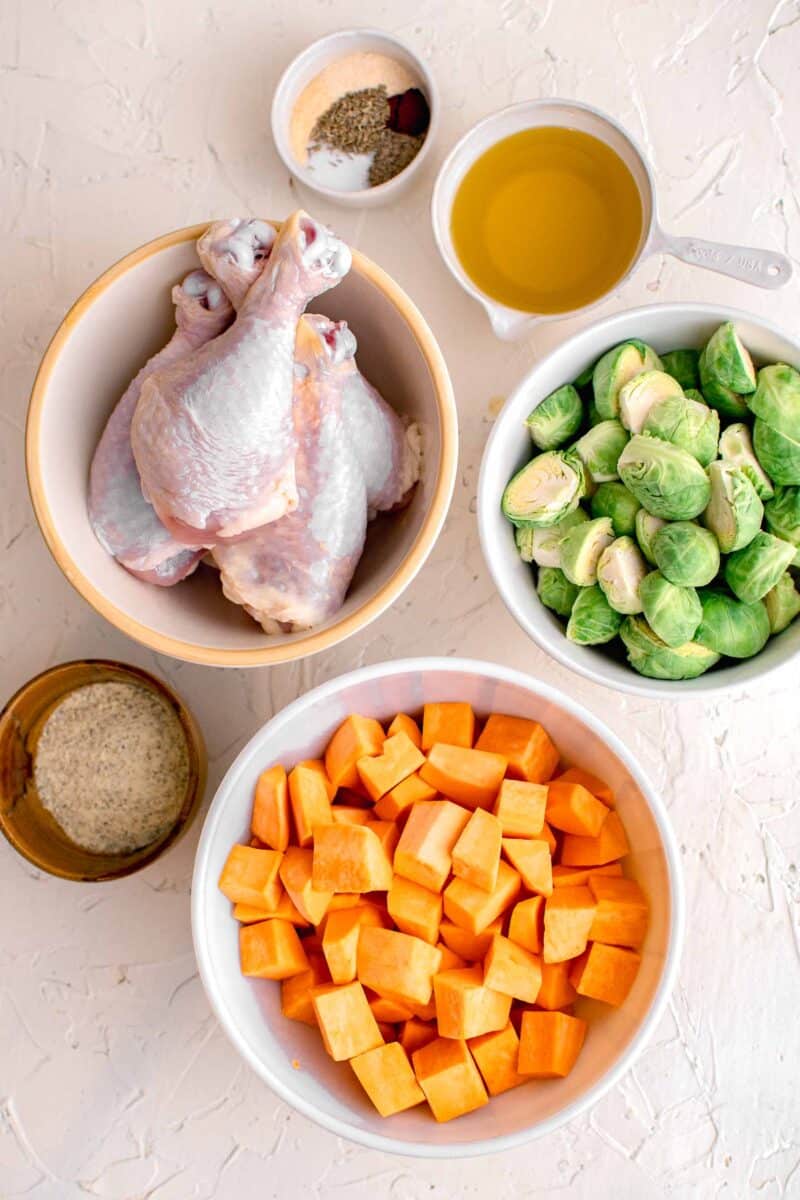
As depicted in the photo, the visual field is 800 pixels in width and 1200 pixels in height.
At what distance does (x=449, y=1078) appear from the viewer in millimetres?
964

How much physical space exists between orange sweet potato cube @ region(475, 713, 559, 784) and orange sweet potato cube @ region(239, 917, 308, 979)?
0.85 ft

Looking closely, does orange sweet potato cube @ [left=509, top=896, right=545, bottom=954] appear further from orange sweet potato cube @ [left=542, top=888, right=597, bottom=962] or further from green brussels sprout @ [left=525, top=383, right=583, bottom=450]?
green brussels sprout @ [left=525, top=383, right=583, bottom=450]

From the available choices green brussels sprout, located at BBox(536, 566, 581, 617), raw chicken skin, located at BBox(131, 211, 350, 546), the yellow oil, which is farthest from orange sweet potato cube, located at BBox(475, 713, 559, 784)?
the yellow oil

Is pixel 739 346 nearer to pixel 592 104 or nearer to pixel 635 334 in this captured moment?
pixel 635 334

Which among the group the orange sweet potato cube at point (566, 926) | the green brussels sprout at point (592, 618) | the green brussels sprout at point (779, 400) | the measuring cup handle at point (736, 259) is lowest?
the orange sweet potato cube at point (566, 926)

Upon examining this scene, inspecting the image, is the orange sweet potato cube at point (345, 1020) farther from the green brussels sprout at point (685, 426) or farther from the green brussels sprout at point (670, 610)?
the green brussels sprout at point (685, 426)

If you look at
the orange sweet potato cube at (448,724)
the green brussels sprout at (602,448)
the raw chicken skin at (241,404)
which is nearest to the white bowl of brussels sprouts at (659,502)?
the green brussels sprout at (602,448)

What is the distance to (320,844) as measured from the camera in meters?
0.98

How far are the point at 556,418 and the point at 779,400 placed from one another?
0.20 m

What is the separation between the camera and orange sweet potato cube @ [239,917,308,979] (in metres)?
1.00

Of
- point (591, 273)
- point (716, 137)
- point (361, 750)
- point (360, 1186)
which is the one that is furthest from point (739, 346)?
point (360, 1186)

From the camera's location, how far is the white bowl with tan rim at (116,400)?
0.92 m

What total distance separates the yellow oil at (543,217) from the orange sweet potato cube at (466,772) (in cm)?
48

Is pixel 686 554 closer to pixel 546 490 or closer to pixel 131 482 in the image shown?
pixel 546 490
